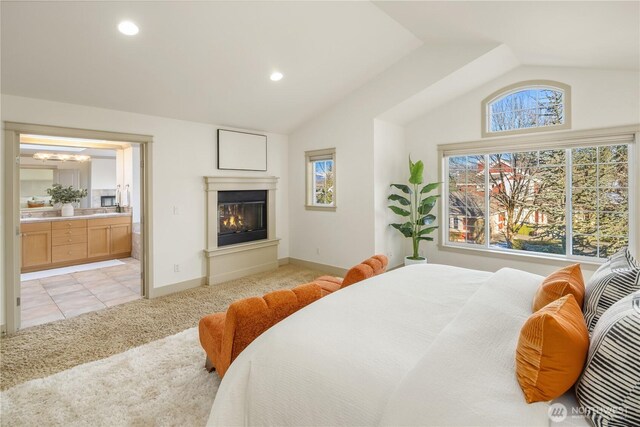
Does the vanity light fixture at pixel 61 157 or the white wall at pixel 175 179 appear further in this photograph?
the vanity light fixture at pixel 61 157

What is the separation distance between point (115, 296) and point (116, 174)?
405 cm

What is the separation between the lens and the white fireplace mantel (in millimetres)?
4840

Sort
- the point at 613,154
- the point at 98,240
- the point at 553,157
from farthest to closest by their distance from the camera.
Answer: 1. the point at 98,240
2. the point at 553,157
3. the point at 613,154

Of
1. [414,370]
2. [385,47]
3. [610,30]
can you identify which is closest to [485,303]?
[414,370]

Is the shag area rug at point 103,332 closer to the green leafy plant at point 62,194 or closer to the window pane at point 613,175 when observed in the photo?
the green leafy plant at point 62,194

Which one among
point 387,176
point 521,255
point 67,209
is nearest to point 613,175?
point 521,255

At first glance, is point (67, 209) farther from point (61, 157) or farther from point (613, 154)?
point (613, 154)

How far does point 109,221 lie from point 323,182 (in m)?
4.29

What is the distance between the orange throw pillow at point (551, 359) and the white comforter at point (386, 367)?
0.17 ft

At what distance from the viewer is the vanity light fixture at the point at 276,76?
402cm

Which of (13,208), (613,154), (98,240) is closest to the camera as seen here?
(13,208)

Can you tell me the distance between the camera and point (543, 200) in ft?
14.4

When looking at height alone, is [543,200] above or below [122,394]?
above

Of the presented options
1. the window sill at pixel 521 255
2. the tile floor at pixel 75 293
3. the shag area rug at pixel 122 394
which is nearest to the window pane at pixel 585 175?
the window sill at pixel 521 255
